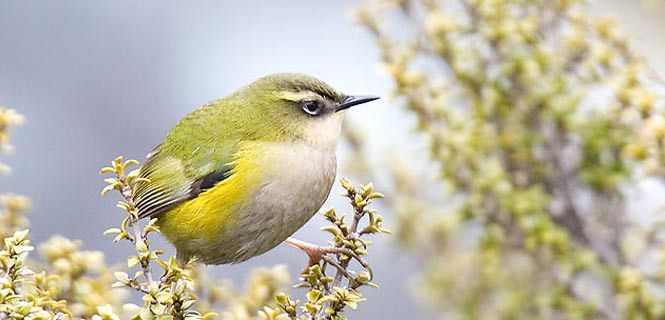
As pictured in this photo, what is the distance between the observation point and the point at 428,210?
4777 mm

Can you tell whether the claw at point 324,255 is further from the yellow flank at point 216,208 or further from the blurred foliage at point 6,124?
the blurred foliage at point 6,124

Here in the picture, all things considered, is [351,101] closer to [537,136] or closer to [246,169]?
[246,169]

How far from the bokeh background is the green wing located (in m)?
2.05

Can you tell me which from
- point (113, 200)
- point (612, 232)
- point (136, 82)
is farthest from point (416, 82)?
point (136, 82)

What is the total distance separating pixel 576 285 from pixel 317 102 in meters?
1.26

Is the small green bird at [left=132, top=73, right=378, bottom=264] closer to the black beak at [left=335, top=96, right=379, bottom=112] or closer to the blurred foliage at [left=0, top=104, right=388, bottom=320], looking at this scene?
the black beak at [left=335, top=96, right=379, bottom=112]

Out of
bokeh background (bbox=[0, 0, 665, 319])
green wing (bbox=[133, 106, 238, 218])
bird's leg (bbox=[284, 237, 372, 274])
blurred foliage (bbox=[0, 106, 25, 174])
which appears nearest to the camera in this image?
bird's leg (bbox=[284, 237, 372, 274])

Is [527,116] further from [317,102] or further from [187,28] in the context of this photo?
[187,28]

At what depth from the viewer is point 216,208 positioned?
10.5 feet

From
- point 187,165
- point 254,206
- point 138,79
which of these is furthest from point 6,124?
point 138,79

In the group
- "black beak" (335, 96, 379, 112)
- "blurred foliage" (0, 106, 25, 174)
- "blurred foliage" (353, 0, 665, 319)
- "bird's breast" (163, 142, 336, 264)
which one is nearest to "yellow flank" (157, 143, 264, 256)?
"bird's breast" (163, 142, 336, 264)

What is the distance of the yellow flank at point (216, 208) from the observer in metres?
3.19

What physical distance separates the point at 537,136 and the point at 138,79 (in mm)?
3386

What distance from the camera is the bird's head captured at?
11.2ft
